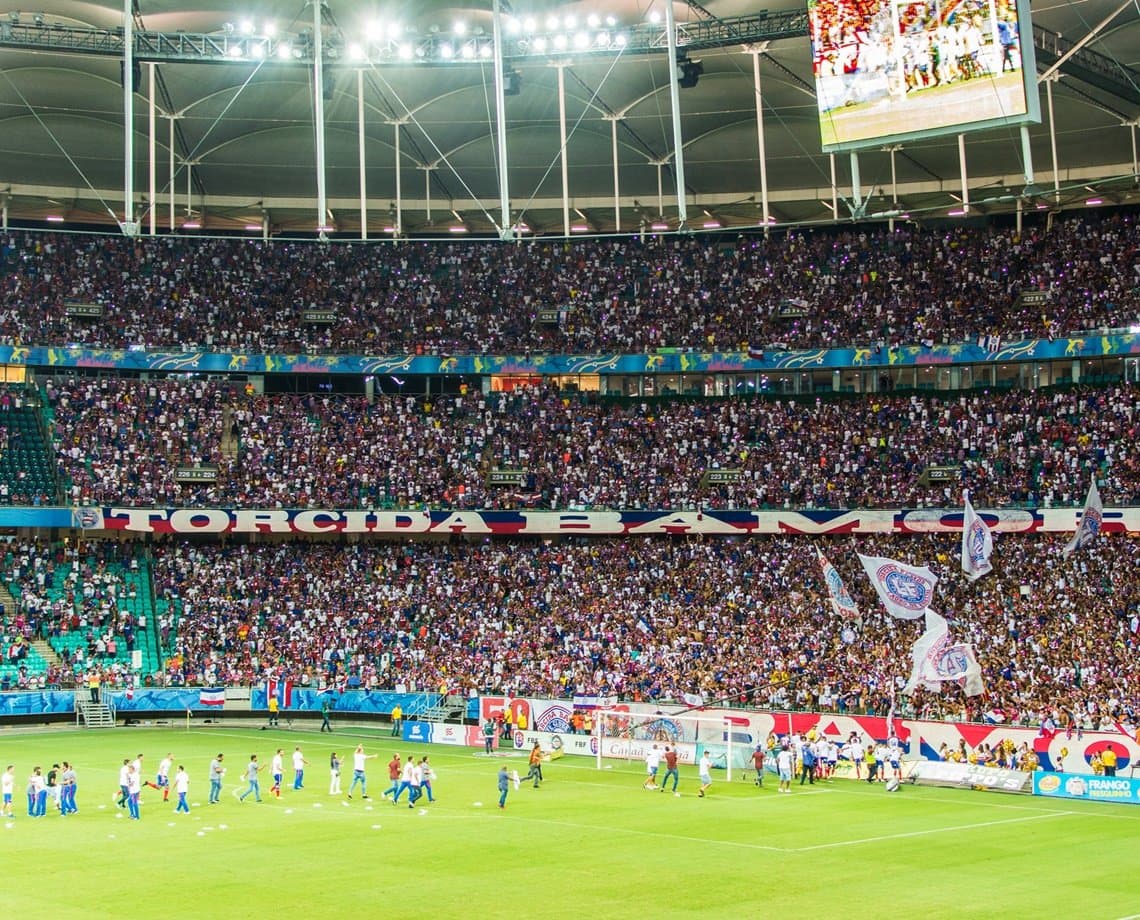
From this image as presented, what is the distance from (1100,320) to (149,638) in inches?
1681

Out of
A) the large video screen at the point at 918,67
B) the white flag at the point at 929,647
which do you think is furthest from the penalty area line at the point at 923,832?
the large video screen at the point at 918,67

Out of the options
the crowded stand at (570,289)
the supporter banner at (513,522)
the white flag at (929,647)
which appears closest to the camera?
the white flag at (929,647)

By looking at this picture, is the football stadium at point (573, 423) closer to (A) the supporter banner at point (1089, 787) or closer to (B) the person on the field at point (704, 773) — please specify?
(A) the supporter banner at point (1089, 787)

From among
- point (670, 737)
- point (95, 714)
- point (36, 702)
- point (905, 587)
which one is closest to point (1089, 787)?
point (905, 587)

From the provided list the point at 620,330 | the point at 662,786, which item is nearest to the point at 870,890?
the point at 662,786

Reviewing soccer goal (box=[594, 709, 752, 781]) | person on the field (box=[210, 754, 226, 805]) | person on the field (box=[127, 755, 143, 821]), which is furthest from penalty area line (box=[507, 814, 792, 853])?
soccer goal (box=[594, 709, 752, 781])

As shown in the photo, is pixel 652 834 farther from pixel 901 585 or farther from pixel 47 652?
pixel 47 652

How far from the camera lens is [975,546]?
162 ft

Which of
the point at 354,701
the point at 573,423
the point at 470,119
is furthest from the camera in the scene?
the point at 573,423

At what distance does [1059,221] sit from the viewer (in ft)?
221

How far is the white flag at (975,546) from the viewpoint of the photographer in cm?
4906

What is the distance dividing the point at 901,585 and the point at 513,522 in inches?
790

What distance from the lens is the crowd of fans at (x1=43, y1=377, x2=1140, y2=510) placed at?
2334 inches

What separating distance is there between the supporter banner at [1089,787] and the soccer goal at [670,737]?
8866mm
